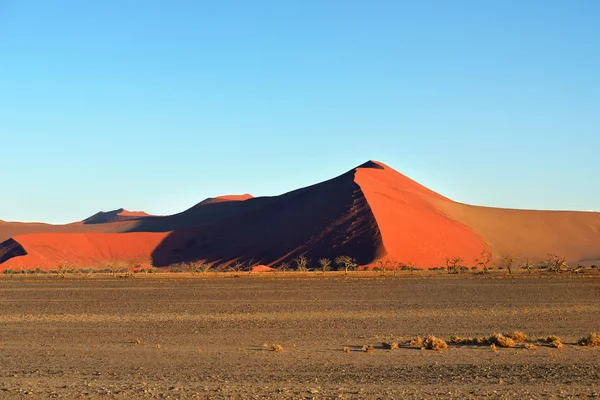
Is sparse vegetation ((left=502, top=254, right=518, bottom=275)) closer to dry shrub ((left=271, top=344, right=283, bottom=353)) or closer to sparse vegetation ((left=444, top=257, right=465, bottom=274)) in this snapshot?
sparse vegetation ((left=444, top=257, right=465, bottom=274))

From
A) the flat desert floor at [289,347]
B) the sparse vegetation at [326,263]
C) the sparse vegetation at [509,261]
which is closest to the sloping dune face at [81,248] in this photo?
the sparse vegetation at [326,263]

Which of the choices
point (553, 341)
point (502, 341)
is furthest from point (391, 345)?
point (553, 341)

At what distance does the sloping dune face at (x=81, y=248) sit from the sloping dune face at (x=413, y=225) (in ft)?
107

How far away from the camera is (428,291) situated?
133 ft

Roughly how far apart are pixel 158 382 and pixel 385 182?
3835 inches

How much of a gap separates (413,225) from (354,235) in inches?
405

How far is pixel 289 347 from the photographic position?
62.2ft

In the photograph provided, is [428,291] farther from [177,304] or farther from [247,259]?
[247,259]

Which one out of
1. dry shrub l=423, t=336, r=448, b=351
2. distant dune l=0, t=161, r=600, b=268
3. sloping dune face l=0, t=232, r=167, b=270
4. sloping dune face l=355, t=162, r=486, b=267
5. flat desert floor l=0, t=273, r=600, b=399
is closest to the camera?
flat desert floor l=0, t=273, r=600, b=399

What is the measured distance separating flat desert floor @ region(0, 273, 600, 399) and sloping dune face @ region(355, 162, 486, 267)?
45478 millimetres

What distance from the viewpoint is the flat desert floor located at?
13.2 meters

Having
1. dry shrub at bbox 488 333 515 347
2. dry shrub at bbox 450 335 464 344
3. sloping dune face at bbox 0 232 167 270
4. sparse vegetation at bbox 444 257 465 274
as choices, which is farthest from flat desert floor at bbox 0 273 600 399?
sloping dune face at bbox 0 232 167 270

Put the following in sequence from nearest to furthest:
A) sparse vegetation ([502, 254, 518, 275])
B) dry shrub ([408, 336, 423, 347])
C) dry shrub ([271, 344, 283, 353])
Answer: dry shrub ([271, 344, 283, 353]), dry shrub ([408, 336, 423, 347]), sparse vegetation ([502, 254, 518, 275])

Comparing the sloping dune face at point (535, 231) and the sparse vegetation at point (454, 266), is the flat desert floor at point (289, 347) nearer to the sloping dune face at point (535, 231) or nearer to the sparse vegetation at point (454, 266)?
the sparse vegetation at point (454, 266)
